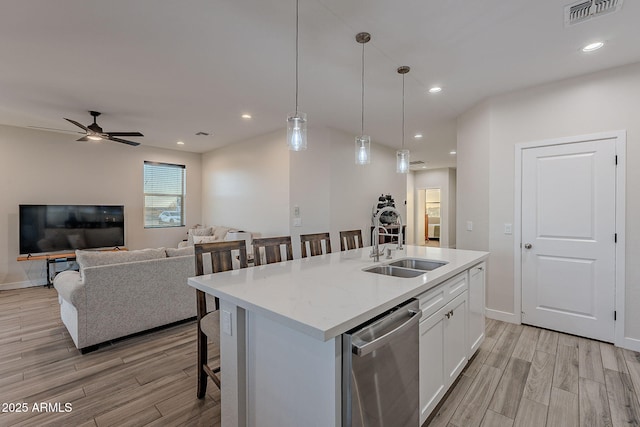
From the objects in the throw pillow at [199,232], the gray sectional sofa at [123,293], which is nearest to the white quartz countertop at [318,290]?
the gray sectional sofa at [123,293]

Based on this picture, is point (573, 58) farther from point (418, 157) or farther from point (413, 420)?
point (418, 157)

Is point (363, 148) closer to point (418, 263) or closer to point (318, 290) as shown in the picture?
point (418, 263)

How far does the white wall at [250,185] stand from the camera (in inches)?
201

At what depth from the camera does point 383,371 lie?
52.0 inches

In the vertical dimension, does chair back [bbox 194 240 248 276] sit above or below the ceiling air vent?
below

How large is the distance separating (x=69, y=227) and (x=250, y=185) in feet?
11.2

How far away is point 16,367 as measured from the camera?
98.0 inches

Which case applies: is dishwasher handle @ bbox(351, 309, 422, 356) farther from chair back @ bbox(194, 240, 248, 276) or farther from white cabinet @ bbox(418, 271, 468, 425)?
chair back @ bbox(194, 240, 248, 276)

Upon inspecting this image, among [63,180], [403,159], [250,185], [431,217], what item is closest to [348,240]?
[403,159]

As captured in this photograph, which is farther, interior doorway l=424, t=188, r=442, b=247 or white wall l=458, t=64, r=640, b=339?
interior doorway l=424, t=188, r=442, b=247

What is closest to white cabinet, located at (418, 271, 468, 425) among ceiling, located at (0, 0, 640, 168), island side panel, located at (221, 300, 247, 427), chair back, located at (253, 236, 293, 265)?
island side panel, located at (221, 300, 247, 427)

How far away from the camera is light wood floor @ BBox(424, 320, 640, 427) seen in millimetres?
1878

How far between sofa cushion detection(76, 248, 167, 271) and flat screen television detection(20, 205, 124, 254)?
3.27m

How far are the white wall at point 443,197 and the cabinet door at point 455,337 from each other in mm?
7584
